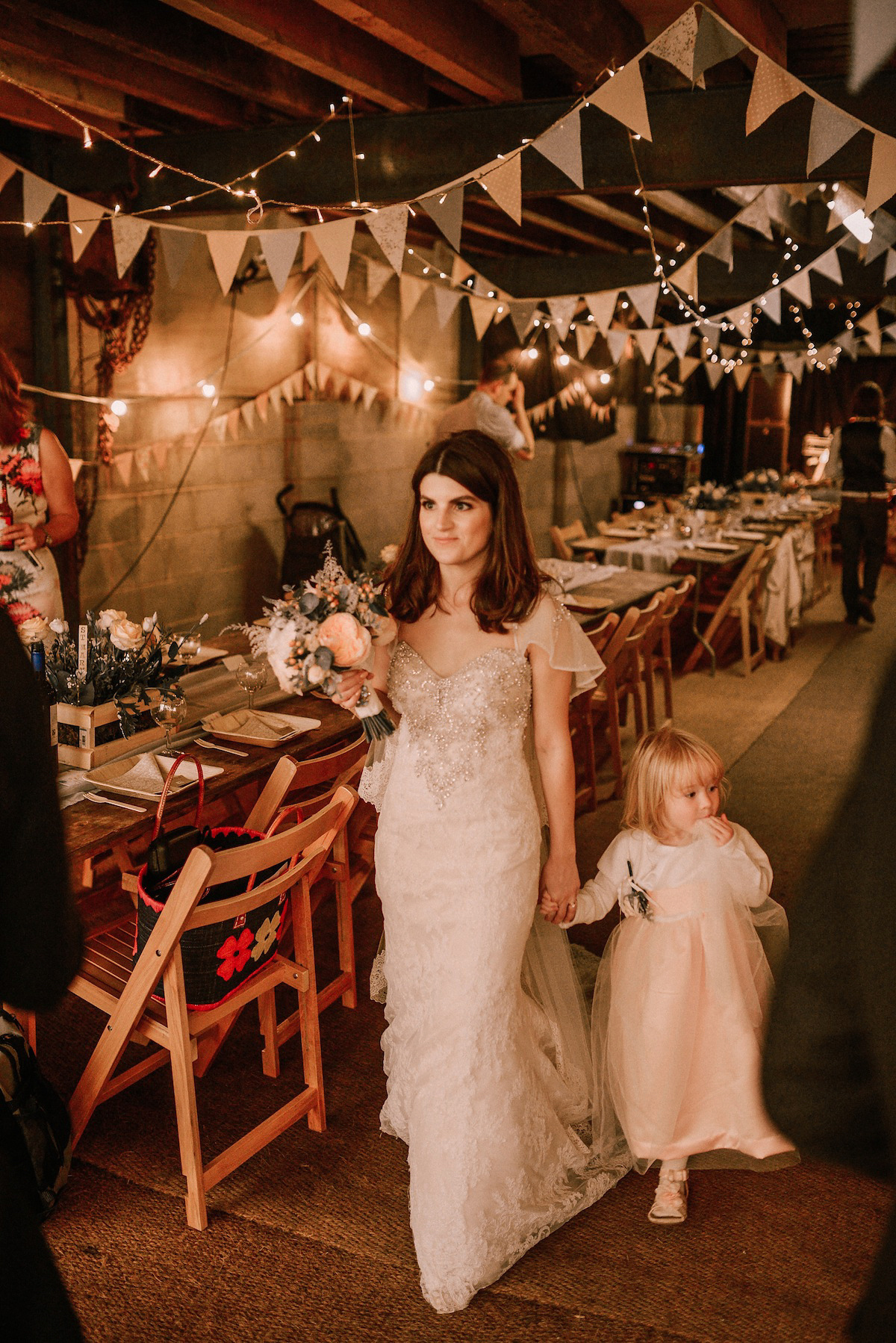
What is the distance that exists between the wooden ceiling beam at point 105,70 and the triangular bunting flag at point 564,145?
5.91ft

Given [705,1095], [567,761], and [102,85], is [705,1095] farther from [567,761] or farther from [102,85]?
[102,85]

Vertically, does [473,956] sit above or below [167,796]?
below

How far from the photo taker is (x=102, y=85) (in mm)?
4961

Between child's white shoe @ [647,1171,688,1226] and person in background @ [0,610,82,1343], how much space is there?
5.80 ft

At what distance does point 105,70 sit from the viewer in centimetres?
435

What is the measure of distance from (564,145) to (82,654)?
7.54 feet

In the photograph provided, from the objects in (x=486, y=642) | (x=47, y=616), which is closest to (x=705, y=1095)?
(x=486, y=642)

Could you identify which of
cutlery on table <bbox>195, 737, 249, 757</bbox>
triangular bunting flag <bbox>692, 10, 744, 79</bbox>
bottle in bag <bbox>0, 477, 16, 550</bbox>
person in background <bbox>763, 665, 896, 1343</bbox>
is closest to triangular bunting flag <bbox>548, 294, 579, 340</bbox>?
triangular bunting flag <bbox>692, 10, 744, 79</bbox>

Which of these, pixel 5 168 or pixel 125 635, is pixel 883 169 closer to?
pixel 125 635

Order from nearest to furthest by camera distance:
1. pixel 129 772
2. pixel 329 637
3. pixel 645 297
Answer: pixel 329 637 < pixel 129 772 < pixel 645 297

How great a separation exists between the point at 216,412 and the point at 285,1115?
5535 millimetres

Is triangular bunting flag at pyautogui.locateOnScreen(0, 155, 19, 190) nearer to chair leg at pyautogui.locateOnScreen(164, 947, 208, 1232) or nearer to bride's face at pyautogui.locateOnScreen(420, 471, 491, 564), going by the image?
bride's face at pyautogui.locateOnScreen(420, 471, 491, 564)

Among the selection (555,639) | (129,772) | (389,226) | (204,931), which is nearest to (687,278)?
(389,226)

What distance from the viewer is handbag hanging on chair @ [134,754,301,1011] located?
2426 mm
